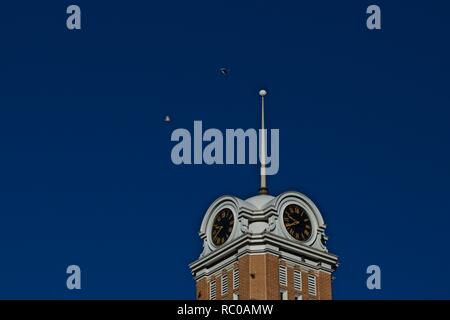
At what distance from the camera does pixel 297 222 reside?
147250mm

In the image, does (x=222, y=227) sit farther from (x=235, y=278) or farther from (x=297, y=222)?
(x=297, y=222)

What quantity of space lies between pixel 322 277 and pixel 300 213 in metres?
6.47

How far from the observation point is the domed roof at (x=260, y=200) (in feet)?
481

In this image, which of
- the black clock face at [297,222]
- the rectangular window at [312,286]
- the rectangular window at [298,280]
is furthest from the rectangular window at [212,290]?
the rectangular window at [312,286]

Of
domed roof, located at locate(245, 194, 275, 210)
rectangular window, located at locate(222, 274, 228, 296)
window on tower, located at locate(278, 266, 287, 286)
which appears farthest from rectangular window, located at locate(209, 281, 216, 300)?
domed roof, located at locate(245, 194, 275, 210)

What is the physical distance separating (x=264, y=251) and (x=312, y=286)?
21.1 ft

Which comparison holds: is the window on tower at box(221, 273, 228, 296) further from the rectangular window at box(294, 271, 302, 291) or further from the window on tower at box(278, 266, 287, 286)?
the rectangular window at box(294, 271, 302, 291)

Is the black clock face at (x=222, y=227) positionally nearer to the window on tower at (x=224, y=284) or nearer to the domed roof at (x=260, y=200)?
the domed roof at (x=260, y=200)

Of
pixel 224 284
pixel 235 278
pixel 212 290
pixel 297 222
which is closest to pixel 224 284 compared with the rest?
pixel 224 284

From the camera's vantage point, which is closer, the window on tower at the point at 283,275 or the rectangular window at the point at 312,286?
the window on tower at the point at 283,275

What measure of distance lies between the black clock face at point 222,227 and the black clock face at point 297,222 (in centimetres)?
Result: 512

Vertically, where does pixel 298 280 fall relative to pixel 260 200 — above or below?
below
